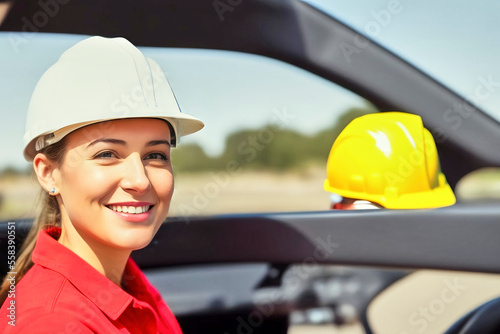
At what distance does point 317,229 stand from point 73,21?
1.21 meters

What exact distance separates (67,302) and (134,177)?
13.0 inches

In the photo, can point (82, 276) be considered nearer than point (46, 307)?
No

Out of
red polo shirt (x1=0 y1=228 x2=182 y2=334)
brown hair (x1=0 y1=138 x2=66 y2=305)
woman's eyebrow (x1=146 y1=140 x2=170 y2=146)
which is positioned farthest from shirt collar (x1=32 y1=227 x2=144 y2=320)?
woman's eyebrow (x1=146 y1=140 x2=170 y2=146)

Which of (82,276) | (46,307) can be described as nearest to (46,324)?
(46,307)

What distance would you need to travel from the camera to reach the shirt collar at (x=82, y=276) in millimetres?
1321

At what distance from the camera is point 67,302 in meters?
1.23

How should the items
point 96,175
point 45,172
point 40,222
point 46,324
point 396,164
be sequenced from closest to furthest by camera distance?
point 46,324, point 96,175, point 45,172, point 40,222, point 396,164

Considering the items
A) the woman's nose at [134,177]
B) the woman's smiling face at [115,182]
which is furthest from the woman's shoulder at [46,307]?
the woman's nose at [134,177]

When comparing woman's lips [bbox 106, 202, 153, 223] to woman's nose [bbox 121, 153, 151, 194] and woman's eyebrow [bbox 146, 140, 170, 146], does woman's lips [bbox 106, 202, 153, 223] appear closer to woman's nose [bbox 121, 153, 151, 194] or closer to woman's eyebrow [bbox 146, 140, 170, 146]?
woman's nose [bbox 121, 153, 151, 194]

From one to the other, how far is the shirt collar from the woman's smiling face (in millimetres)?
78

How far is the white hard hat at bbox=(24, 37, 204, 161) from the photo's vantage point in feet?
4.32

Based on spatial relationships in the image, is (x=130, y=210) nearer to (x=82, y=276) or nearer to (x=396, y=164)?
(x=82, y=276)

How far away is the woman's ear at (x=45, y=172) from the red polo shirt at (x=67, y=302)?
135 millimetres

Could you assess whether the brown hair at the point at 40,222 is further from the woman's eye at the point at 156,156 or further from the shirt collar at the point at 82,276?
the woman's eye at the point at 156,156
